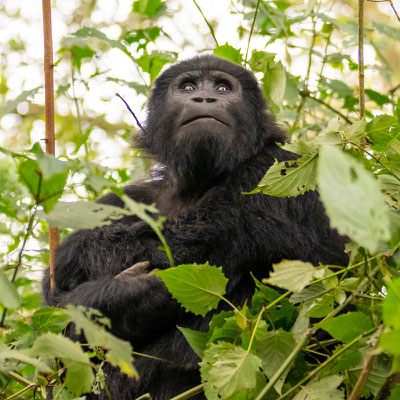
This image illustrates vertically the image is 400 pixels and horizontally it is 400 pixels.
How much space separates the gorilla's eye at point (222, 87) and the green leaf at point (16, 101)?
114 cm

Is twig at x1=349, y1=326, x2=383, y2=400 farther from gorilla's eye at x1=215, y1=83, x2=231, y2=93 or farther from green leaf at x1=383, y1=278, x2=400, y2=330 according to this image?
gorilla's eye at x1=215, y1=83, x2=231, y2=93

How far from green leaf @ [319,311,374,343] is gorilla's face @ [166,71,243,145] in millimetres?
1697

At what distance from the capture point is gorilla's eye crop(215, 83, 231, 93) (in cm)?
372

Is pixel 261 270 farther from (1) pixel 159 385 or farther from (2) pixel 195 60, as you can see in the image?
(2) pixel 195 60

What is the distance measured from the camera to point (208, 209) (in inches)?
124

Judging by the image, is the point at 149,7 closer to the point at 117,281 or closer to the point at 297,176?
the point at 117,281

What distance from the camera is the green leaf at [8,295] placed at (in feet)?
5.61

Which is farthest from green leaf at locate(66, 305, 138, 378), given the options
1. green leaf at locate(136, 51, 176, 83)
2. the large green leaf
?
green leaf at locate(136, 51, 176, 83)

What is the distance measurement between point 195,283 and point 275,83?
1899 mm

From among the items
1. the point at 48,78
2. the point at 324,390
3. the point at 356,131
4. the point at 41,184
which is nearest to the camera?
the point at 41,184

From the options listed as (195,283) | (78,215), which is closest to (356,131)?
(195,283)

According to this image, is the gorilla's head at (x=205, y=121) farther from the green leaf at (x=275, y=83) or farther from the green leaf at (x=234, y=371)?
the green leaf at (x=234, y=371)

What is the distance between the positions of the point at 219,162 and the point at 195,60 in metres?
0.87

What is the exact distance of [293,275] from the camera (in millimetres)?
1759
